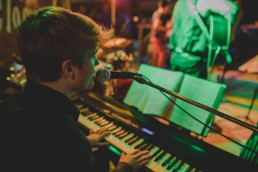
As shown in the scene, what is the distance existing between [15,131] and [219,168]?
149 cm

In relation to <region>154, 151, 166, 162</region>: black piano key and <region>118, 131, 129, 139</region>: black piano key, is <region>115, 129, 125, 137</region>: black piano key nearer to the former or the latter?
<region>118, 131, 129, 139</region>: black piano key

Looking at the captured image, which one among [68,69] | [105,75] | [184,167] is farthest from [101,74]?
[184,167]

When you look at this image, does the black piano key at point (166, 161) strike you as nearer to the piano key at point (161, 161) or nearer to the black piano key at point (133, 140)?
the piano key at point (161, 161)

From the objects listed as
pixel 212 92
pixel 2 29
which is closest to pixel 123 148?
pixel 212 92

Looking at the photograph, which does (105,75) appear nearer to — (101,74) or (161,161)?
(101,74)

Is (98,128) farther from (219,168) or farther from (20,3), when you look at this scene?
(20,3)

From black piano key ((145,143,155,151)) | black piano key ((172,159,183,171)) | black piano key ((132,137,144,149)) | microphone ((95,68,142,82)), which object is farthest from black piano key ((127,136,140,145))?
microphone ((95,68,142,82))

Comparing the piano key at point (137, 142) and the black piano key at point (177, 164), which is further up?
the black piano key at point (177, 164)

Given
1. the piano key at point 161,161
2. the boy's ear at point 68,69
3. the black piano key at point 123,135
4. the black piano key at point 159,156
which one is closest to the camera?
the boy's ear at point 68,69

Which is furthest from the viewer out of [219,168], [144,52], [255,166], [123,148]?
[144,52]

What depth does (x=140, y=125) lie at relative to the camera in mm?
2230

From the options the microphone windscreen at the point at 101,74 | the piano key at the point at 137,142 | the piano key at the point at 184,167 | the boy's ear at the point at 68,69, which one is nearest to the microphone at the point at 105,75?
the microphone windscreen at the point at 101,74

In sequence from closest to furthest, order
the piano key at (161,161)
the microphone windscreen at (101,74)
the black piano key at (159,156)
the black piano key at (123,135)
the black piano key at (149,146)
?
the microphone windscreen at (101,74) < the piano key at (161,161) < the black piano key at (159,156) < the black piano key at (149,146) < the black piano key at (123,135)

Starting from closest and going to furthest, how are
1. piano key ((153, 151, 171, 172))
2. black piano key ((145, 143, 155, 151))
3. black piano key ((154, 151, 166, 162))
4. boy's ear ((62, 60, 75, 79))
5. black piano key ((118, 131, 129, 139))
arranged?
boy's ear ((62, 60, 75, 79)), piano key ((153, 151, 171, 172)), black piano key ((154, 151, 166, 162)), black piano key ((145, 143, 155, 151)), black piano key ((118, 131, 129, 139))
